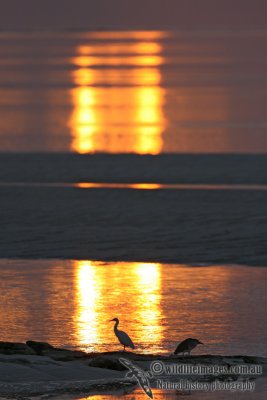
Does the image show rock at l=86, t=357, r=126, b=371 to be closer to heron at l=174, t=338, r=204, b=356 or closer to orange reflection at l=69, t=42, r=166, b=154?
heron at l=174, t=338, r=204, b=356

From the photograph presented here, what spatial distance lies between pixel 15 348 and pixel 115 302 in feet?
6.29

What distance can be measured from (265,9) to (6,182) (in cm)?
13526

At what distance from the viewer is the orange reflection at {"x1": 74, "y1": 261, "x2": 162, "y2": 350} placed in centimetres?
964

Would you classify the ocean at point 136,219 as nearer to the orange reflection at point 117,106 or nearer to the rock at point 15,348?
the orange reflection at point 117,106

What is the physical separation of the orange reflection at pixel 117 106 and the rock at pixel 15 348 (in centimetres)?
1200

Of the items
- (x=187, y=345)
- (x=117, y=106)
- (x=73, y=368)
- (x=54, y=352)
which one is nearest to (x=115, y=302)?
(x=54, y=352)

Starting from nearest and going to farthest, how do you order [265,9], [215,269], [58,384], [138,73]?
[58,384], [215,269], [138,73], [265,9]

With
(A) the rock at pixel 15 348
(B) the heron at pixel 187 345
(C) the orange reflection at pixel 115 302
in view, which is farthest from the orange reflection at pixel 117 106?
(B) the heron at pixel 187 345

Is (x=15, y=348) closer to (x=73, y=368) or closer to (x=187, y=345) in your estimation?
(x=73, y=368)

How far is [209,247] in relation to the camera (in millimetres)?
13422

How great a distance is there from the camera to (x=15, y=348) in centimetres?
898

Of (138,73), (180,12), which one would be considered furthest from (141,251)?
(180,12)

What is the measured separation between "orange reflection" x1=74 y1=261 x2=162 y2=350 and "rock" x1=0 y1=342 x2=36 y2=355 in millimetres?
453

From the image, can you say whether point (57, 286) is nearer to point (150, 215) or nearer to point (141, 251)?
point (141, 251)
